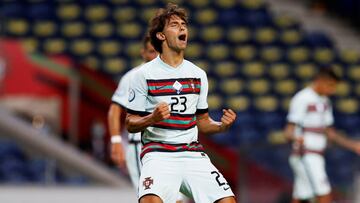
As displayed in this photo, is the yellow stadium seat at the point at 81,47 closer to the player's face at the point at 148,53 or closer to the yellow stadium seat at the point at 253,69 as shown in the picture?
the yellow stadium seat at the point at 253,69

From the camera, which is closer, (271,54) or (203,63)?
(203,63)

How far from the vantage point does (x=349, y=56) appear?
52.6 feet

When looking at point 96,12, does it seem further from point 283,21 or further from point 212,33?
point 283,21

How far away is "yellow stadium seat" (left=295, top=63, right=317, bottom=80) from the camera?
15.6m

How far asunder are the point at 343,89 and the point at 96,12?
427cm

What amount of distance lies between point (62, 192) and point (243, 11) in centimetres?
640

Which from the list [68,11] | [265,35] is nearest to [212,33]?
[265,35]

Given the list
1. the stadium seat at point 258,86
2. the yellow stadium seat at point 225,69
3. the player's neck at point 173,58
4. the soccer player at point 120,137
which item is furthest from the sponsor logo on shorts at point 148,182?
the yellow stadium seat at point 225,69

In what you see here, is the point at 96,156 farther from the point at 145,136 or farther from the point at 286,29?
the point at 145,136

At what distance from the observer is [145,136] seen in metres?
5.54

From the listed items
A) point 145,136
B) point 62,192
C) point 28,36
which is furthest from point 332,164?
point 28,36

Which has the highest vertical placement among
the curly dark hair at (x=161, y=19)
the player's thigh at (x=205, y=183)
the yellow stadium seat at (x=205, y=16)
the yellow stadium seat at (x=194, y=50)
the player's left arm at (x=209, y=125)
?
the yellow stadium seat at (x=205, y=16)

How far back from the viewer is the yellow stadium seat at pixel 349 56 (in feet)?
52.4

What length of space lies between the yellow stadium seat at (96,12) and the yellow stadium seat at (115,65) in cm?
99
